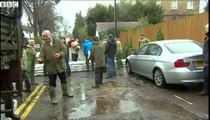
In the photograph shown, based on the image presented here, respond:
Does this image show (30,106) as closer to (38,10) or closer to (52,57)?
(52,57)

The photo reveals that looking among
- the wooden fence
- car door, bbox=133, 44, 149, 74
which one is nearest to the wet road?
car door, bbox=133, 44, 149, 74

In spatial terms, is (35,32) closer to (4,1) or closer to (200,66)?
(200,66)

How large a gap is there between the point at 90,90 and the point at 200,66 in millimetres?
3385

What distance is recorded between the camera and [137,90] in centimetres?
1130

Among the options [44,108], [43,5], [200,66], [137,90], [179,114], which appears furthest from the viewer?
[43,5]

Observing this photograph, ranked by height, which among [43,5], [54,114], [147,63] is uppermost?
[43,5]

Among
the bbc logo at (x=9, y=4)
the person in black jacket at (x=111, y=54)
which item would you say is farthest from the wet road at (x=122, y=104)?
the bbc logo at (x=9, y=4)

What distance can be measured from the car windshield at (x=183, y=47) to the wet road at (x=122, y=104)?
1.10 meters

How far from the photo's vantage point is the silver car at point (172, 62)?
412 inches

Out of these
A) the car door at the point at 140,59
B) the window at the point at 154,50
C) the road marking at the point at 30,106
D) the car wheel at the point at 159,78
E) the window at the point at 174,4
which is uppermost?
the window at the point at 174,4

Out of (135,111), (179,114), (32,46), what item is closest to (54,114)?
(135,111)

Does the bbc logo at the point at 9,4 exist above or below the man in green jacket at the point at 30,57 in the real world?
above

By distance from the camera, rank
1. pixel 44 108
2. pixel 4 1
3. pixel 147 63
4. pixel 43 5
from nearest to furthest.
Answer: pixel 4 1 < pixel 44 108 < pixel 147 63 < pixel 43 5

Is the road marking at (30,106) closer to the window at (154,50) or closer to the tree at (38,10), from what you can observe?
the window at (154,50)
